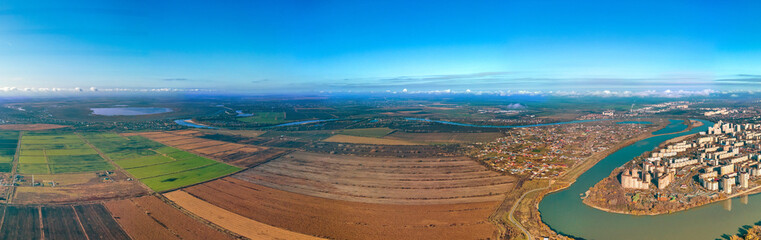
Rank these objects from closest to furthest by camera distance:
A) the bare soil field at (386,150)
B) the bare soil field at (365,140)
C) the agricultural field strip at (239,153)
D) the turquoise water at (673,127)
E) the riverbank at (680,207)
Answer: the riverbank at (680,207), the agricultural field strip at (239,153), the bare soil field at (386,150), the bare soil field at (365,140), the turquoise water at (673,127)

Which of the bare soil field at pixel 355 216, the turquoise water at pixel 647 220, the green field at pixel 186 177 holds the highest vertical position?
the green field at pixel 186 177

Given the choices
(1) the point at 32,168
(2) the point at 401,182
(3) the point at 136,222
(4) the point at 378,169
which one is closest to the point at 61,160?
(1) the point at 32,168

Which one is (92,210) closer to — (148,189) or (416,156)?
(148,189)

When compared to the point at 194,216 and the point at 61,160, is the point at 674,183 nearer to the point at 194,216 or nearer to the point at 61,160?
the point at 194,216

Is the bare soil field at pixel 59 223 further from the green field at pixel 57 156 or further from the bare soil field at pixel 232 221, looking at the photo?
the green field at pixel 57 156

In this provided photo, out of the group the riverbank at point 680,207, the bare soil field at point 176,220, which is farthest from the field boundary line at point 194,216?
the riverbank at point 680,207

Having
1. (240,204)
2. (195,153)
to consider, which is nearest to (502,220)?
(240,204)
